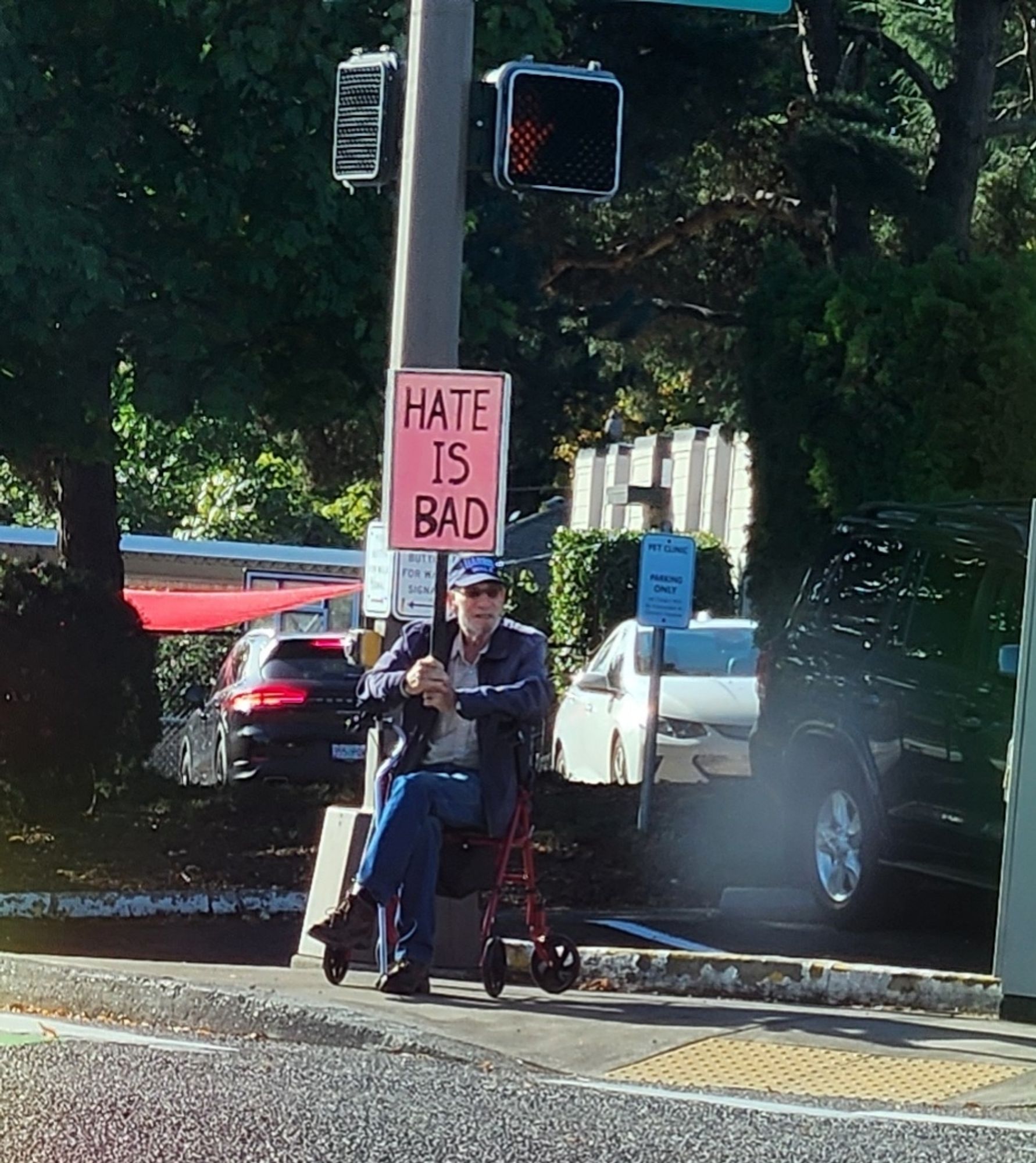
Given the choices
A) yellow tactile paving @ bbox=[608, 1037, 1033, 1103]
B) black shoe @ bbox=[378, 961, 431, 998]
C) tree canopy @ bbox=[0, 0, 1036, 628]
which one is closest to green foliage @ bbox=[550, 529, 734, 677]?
tree canopy @ bbox=[0, 0, 1036, 628]

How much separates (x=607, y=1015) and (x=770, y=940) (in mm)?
2988

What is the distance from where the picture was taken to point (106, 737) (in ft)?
46.2

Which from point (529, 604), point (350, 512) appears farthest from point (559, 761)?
point (350, 512)

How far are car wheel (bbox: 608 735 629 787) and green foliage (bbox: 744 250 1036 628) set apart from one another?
2.65 meters

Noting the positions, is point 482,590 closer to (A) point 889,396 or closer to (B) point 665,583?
(B) point 665,583

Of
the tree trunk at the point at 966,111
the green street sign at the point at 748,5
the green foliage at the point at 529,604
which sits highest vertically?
the tree trunk at the point at 966,111

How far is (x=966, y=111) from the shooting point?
60.6 feet

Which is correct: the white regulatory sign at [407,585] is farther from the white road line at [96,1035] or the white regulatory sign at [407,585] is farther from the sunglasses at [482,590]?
the white road line at [96,1035]

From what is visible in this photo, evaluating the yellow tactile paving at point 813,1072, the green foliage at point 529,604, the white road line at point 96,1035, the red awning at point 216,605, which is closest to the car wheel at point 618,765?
the red awning at point 216,605

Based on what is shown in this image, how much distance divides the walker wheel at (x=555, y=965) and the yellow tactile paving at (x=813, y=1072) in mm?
900

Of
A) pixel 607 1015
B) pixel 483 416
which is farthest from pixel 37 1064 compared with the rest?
pixel 483 416

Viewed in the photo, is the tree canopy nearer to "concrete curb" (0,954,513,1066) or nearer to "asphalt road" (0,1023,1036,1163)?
"concrete curb" (0,954,513,1066)

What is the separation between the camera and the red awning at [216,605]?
25.0m

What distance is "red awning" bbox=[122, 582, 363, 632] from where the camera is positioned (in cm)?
2502
